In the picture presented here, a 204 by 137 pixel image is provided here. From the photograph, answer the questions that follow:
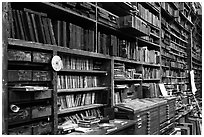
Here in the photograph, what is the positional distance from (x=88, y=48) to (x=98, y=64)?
1.44 feet

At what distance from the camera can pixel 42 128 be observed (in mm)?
2029

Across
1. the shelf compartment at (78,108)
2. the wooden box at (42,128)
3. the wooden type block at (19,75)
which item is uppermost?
the wooden type block at (19,75)

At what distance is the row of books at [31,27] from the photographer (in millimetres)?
1939

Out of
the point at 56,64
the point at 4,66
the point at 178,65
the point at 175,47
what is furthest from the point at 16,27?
the point at 178,65

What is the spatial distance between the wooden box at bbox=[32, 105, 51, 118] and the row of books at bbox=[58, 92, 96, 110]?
34 cm

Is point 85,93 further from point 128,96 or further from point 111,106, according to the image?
point 128,96

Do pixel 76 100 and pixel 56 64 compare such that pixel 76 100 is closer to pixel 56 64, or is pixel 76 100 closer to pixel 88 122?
pixel 88 122

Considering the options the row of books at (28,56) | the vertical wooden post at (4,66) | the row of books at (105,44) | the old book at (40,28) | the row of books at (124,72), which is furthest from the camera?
the row of books at (124,72)

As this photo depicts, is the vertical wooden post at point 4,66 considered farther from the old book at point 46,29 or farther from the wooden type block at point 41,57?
the old book at point 46,29

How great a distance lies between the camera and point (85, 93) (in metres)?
2.89

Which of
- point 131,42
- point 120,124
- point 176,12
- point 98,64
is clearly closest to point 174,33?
point 176,12

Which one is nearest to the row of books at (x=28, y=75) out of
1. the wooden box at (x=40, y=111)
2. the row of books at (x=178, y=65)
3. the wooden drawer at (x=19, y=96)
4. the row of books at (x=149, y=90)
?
the wooden drawer at (x=19, y=96)

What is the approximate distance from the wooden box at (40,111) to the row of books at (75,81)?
370 millimetres

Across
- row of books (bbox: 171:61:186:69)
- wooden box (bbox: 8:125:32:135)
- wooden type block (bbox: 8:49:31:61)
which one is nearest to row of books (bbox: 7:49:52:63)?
wooden type block (bbox: 8:49:31:61)
